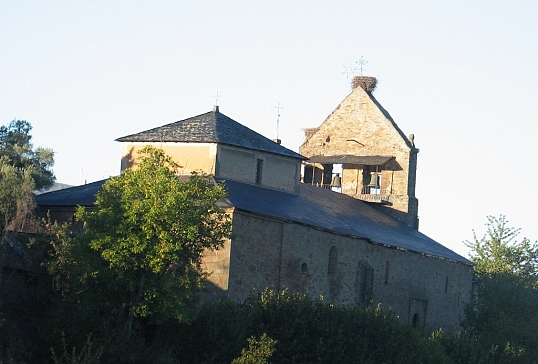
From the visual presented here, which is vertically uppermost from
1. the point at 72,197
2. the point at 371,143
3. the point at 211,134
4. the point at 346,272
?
the point at 371,143

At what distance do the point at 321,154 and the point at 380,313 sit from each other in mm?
18084

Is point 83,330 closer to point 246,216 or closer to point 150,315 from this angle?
point 150,315

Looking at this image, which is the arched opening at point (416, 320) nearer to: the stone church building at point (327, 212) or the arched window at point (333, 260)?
the stone church building at point (327, 212)

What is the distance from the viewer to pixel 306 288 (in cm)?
3838

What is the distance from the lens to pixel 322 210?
42.5 m

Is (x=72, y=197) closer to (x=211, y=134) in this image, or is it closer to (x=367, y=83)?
(x=211, y=134)

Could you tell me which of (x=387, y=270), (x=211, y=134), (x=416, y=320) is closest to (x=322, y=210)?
(x=387, y=270)

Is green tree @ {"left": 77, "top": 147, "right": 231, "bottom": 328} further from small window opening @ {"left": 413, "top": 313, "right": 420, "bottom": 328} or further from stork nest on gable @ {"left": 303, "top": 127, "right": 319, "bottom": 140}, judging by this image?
stork nest on gable @ {"left": 303, "top": 127, "right": 319, "bottom": 140}

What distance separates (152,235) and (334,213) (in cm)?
1514

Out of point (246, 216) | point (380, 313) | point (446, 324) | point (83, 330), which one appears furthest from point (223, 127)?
point (446, 324)

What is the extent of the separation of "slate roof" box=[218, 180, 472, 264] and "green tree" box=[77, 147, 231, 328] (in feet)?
17.0

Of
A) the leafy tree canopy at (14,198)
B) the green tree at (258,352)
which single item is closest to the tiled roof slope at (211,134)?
the leafy tree canopy at (14,198)

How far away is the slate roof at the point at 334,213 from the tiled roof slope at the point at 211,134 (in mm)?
1592

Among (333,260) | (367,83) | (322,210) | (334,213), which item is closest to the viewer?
(333,260)
